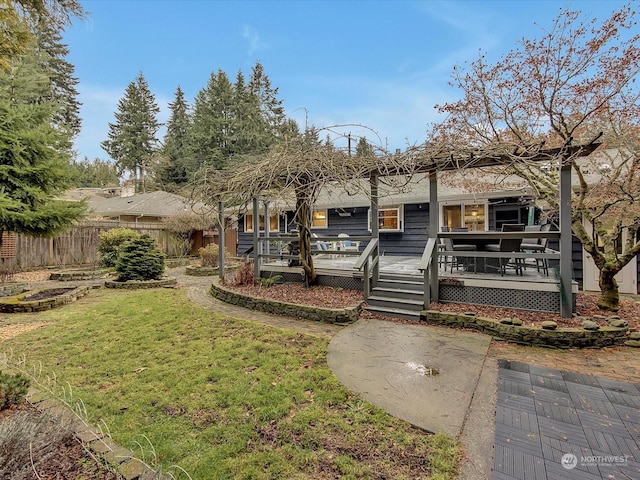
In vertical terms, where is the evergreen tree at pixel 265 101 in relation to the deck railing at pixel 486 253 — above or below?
above

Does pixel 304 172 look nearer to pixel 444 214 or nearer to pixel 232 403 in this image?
pixel 232 403

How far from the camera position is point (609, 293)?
5.49 metres

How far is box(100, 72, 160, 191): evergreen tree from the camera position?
31.0 meters

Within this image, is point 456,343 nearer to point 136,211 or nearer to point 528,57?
point 528,57

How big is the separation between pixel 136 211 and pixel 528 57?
19.3 meters

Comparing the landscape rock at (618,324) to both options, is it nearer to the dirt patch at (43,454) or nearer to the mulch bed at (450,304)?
the mulch bed at (450,304)

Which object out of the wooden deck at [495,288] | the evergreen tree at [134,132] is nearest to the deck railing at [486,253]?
the wooden deck at [495,288]

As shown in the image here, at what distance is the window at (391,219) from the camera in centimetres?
1117

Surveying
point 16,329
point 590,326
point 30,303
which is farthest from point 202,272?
point 590,326

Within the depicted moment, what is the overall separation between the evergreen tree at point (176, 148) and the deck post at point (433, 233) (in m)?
25.5

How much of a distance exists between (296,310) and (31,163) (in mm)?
9977

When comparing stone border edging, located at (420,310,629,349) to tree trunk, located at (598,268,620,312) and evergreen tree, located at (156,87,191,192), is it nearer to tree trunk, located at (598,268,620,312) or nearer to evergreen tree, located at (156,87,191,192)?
tree trunk, located at (598,268,620,312)

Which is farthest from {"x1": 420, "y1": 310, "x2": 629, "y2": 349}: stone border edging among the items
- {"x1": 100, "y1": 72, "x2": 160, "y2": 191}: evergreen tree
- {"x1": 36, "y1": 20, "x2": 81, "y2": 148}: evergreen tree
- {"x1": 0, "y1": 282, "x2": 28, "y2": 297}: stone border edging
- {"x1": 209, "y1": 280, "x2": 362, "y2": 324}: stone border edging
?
{"x1": 100, "y1": 72, "x2": 160, "y2": 191}: evergreen tree

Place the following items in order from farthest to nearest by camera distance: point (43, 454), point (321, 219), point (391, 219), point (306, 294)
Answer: point (321, 219)
point (391, 219)
point (306, 294)
point (43, 454)
